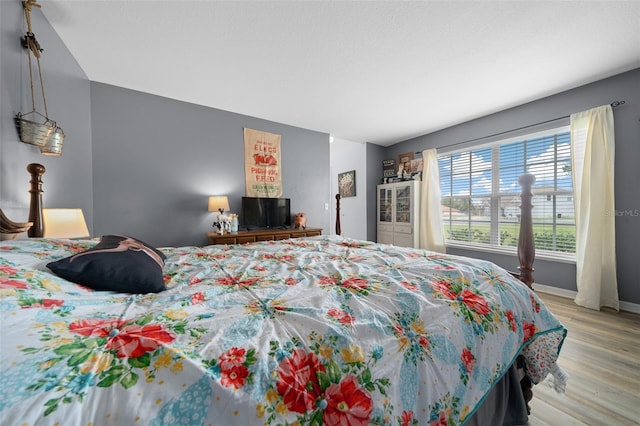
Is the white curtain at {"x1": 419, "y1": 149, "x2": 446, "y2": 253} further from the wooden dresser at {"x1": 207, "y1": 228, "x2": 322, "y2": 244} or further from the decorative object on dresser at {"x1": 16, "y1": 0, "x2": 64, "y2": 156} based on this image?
the decorative object on dresser at {"x1": 16, "y1": 0, "x2": 64, "y2": 156}

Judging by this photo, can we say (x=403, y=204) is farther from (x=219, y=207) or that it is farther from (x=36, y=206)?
(x=36, y=206)

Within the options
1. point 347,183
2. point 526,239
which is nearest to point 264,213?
point 347,183

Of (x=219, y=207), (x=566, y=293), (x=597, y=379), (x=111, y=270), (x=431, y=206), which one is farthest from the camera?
(x=431, y=206)

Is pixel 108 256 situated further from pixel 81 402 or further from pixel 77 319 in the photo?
pixel 81 402

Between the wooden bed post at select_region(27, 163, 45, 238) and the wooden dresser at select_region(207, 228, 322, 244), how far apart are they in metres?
1.70

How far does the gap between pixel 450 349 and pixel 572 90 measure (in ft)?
12.4

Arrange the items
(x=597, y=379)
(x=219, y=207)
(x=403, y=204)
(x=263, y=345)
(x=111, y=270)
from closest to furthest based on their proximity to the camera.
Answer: (x=263, y=345) < (x=111, y=270) < (x=597, y=379) < (x=219, y=207) < (x=403, y=204)

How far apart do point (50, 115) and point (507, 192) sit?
16.6 ft

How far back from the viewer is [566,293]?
2.91m

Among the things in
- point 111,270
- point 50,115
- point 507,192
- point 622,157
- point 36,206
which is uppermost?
point 50,115

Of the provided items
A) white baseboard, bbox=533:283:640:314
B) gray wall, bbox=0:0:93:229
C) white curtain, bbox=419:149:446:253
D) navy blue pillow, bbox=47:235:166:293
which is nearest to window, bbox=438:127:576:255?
white curtain, bbox=419:149:446:253

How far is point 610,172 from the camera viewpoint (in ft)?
8.33

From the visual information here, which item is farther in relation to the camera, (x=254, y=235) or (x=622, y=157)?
(x=254, y=235)

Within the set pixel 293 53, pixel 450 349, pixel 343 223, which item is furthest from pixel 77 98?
pixel 343 223
